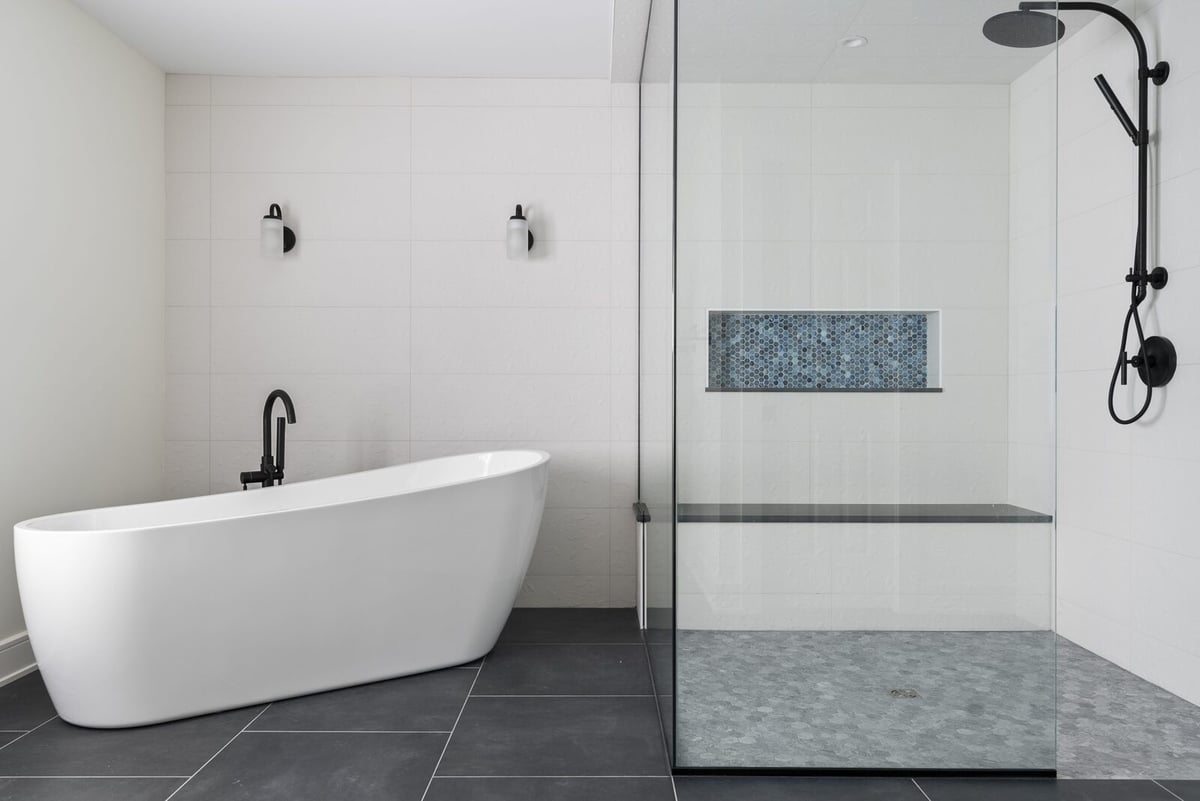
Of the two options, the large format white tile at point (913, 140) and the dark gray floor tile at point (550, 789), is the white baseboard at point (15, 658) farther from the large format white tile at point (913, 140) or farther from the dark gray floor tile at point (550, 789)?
the large format white tile at point (913, 140)

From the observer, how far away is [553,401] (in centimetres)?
361

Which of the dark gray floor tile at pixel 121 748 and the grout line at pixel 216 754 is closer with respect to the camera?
the grout line at pixel 216 754

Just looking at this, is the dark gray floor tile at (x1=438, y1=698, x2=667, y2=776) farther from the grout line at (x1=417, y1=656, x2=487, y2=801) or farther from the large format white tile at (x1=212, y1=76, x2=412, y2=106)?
the large format white tile at (x1=212, y1=76, x2=412, y2=106)

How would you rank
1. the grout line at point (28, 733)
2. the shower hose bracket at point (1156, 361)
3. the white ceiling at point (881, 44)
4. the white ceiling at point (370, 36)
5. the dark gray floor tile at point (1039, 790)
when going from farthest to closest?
the white ceiling at point (370, 36)
the shower hose bracket at point (1156, 361)
the grout line at point (28, 733)
the dark gray floor tile at point (1039, 790)
the white ceiling at point (881, 44)

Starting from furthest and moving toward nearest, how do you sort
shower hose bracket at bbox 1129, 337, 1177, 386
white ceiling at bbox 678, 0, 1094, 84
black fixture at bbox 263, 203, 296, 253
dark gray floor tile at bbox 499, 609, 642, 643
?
black fixture at bbox 263, 203, 296, 253 → dark gray floor tile at bbox 499, 609, 642, 643 → shower hose bracket at bbox 1129, 337, 1177, 386 → white ceiling at bbox 678, 0, 1094, 84

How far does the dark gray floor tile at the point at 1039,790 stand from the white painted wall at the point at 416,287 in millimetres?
1856

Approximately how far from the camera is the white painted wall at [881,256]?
5.56ft

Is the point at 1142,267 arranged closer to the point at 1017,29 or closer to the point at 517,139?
the point at 1017,29

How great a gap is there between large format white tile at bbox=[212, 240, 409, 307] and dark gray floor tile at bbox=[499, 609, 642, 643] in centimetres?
148

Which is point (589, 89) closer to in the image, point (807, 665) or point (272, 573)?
point (272, 573)

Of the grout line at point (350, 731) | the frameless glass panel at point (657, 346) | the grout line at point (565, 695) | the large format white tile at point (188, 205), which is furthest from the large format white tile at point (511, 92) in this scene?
the grout line at point (350, 731)

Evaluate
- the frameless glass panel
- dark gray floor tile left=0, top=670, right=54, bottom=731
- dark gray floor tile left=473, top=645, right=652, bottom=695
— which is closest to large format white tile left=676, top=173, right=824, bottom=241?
the frameless glass panel

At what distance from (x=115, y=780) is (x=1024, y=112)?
2.60 metres

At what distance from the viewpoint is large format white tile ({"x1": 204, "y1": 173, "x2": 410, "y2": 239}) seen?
3584mm
